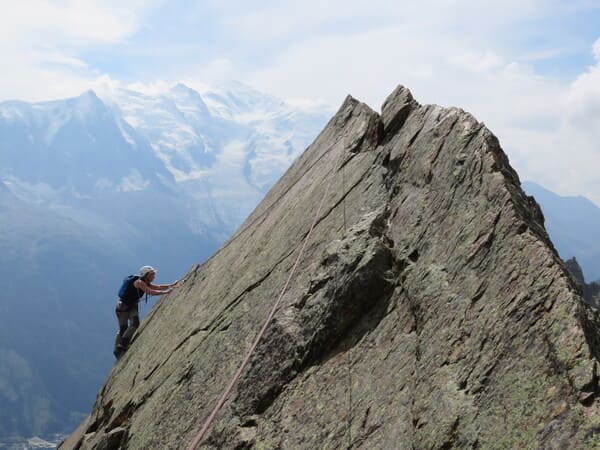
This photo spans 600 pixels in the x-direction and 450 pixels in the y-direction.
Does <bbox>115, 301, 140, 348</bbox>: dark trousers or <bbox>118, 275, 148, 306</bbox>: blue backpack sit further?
<bbox>115, 301, 140, 348</bbox>: dark trousers

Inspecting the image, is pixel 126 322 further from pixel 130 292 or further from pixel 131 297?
pixel 130 292

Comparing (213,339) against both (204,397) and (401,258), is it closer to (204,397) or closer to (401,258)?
(204,397)

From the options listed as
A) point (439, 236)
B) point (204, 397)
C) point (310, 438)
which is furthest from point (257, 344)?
point (439, 236)

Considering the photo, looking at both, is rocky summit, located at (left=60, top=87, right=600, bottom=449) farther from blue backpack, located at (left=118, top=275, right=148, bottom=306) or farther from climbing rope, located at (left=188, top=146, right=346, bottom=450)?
blue backpack, located at (left=118, top=275, right=148, bottom=306)

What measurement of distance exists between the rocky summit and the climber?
11.8 feet

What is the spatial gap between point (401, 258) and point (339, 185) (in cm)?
498

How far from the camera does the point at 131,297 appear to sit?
73.2 feet

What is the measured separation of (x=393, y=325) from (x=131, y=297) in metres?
14.4

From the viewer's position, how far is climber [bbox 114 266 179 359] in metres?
21.5

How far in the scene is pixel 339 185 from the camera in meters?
A: 16.2

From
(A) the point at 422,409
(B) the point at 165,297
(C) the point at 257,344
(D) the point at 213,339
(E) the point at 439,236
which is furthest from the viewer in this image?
(B) the point at 165,297

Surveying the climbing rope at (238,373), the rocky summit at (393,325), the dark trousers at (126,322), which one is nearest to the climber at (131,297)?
the dark trousers at (126,322)

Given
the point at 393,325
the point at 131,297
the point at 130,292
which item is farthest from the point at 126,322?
the point at 393,325

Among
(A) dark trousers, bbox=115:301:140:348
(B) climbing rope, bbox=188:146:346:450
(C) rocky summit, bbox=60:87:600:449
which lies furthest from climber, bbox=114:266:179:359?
(B) climbing rope, bbox=188:146:346:450
